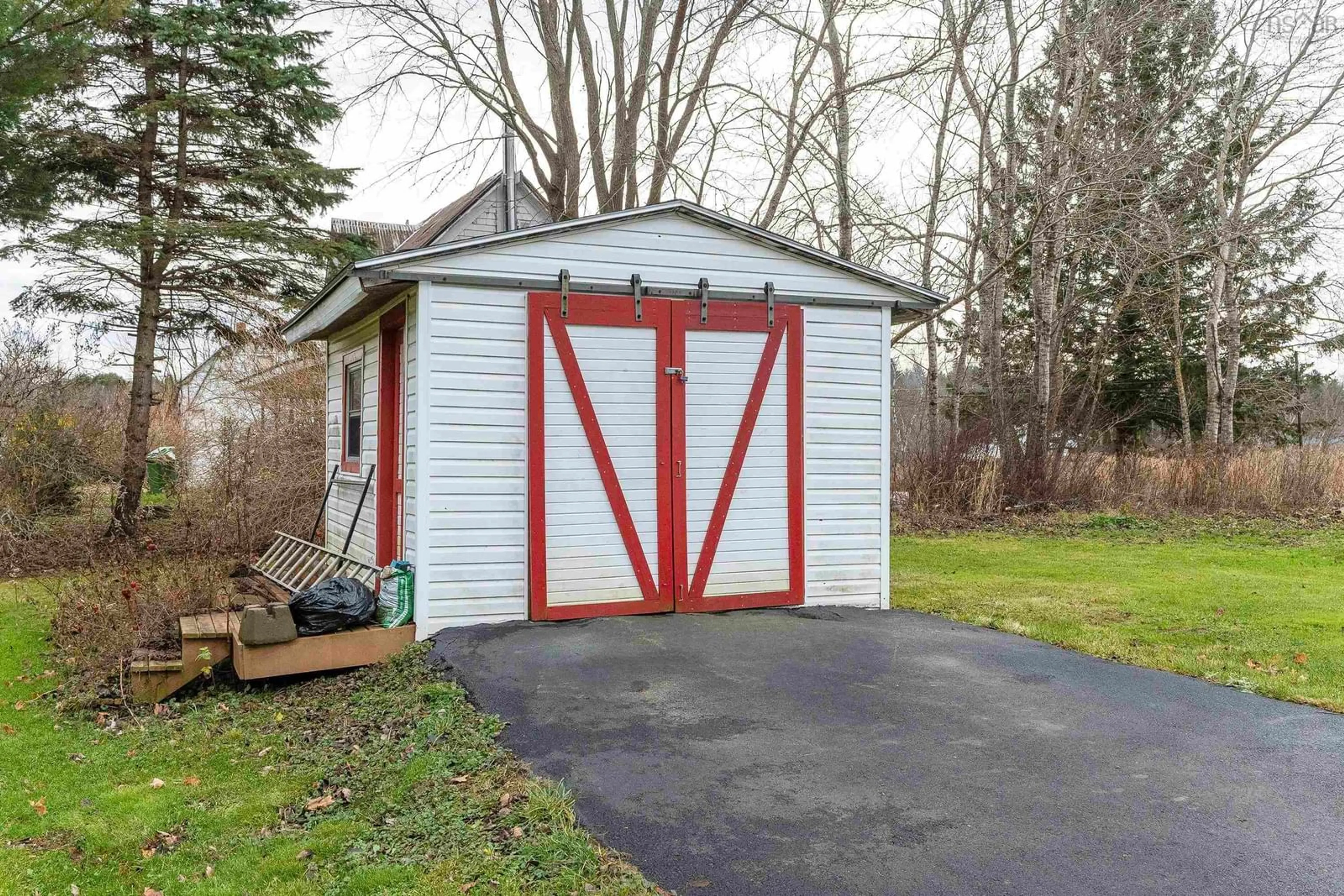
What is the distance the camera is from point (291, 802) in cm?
392

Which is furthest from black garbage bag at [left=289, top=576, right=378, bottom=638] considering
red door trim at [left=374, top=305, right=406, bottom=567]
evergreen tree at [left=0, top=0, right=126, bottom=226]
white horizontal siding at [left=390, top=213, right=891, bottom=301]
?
evergreen tree at [left=0, top=0, right=126, bottom=226]

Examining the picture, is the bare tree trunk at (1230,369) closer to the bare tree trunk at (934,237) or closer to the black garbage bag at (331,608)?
the bare tree trunk at (934,237)

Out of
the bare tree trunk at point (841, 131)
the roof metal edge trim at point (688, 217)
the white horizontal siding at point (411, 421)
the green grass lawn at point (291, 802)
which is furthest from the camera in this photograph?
the bare tree trunk at point (841, 131)

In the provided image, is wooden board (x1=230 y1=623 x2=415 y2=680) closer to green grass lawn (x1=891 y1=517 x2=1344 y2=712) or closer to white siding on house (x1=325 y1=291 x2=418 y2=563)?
white siding on house (x1=325 y1=291 x2=418 y2=563)

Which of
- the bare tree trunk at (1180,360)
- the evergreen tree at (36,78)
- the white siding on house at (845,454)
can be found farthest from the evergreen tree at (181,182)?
the bare tree trunk at (1180,360)

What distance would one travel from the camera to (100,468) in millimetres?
11992

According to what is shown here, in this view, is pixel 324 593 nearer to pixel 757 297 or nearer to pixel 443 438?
pixel 443 438

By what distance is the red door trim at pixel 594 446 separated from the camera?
6.16 metres

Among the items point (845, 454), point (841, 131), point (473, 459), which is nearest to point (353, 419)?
point (473, 459)

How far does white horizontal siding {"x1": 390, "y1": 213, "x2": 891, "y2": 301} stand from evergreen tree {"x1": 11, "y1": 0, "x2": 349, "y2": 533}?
7.15 metres

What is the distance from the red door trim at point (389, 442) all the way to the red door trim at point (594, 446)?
55.9 inches

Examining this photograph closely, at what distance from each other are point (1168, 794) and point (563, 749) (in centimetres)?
249

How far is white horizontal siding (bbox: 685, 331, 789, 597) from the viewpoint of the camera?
21.6 feet

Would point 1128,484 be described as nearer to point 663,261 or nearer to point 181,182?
point 663,261
